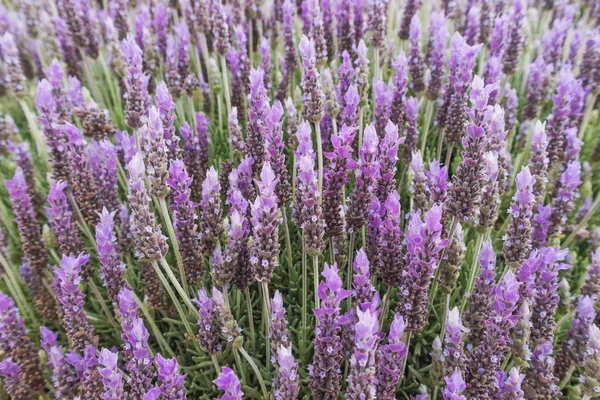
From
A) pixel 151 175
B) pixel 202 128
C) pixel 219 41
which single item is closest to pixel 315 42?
pixel 219 41

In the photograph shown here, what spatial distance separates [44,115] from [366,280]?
1743 millimetres

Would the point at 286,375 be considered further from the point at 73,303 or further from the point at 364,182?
the point at 73,303

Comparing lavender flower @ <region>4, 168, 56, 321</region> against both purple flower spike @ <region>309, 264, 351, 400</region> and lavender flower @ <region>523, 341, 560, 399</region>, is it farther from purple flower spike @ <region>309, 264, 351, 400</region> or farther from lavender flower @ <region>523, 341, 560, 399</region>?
lavender flower @ <region>523, 341, 560, 399</region>

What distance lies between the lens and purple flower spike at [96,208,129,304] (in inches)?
79.9

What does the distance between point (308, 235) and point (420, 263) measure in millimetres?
422

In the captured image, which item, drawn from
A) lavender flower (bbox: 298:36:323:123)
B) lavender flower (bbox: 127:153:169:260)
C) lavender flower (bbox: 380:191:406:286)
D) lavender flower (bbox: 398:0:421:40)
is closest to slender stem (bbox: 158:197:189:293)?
lavender flower (bbox: 127:153:169:260)

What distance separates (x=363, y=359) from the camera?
1477 millimetres

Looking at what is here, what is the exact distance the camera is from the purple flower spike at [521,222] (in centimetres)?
187

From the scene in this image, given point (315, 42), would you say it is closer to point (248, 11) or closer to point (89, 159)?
point (248, 11)

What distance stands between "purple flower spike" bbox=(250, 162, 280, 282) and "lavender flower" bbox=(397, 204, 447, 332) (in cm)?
49

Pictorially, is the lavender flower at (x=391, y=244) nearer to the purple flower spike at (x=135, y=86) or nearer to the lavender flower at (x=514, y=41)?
the purple flower spike at (x=135, y=86)

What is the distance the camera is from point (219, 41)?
111 inches

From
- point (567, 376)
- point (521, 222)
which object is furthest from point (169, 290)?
point (567, 376)

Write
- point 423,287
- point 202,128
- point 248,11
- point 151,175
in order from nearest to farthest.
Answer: point 423,287
point 151,175
point 202,128
point 248,11
